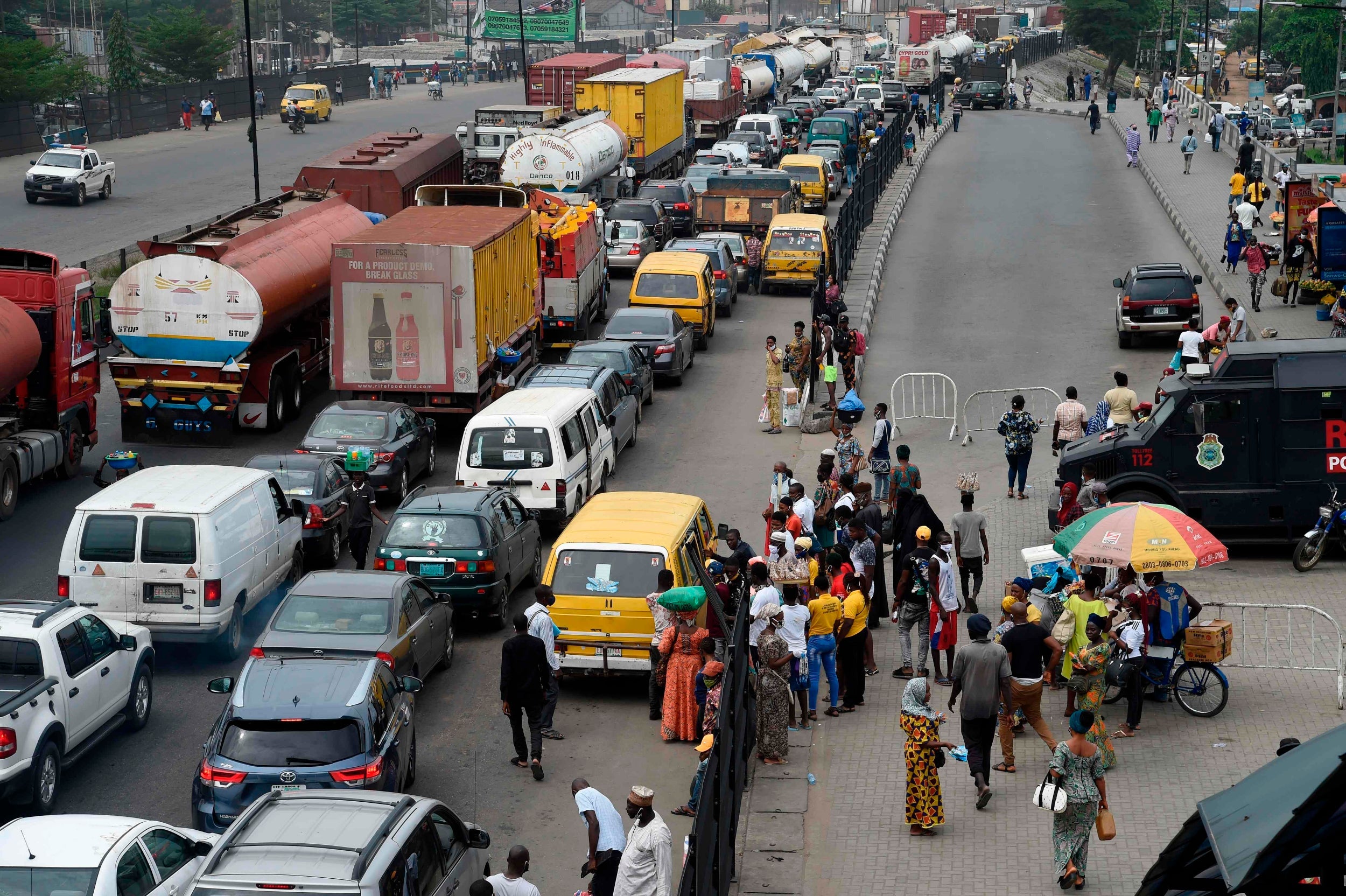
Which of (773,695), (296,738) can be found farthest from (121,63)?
(296,738)

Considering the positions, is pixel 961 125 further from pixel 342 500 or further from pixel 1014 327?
pixel 342 500

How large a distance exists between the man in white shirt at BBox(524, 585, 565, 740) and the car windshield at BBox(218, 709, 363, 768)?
210cm

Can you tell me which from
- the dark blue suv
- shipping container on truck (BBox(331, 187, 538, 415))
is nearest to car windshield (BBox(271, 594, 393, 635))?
the dark blue suv

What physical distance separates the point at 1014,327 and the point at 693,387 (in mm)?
7642

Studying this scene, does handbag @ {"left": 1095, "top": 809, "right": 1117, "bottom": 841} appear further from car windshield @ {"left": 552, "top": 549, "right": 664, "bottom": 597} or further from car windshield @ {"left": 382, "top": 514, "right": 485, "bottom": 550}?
car windshield @ {"left": 382, "top": 514, "right": 485, "bottom": 550}

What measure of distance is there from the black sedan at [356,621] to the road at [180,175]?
88.1 feet

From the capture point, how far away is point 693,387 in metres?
30.0

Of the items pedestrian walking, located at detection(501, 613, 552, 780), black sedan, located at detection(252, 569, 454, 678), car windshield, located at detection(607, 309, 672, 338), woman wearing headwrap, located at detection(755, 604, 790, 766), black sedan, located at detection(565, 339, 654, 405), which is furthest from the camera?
car windshield, located at detection(607, 309, 672, 338)

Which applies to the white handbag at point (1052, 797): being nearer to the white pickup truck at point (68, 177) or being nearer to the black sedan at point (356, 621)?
the black sedan at point (356, 621)

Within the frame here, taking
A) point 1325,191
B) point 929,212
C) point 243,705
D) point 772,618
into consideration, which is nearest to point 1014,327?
point 1325,191

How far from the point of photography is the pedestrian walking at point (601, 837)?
411 inches

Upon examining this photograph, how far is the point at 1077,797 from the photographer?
1076 cm

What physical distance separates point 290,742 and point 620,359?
15634 millimetres

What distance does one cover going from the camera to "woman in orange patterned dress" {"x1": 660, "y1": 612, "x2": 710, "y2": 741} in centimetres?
1373
